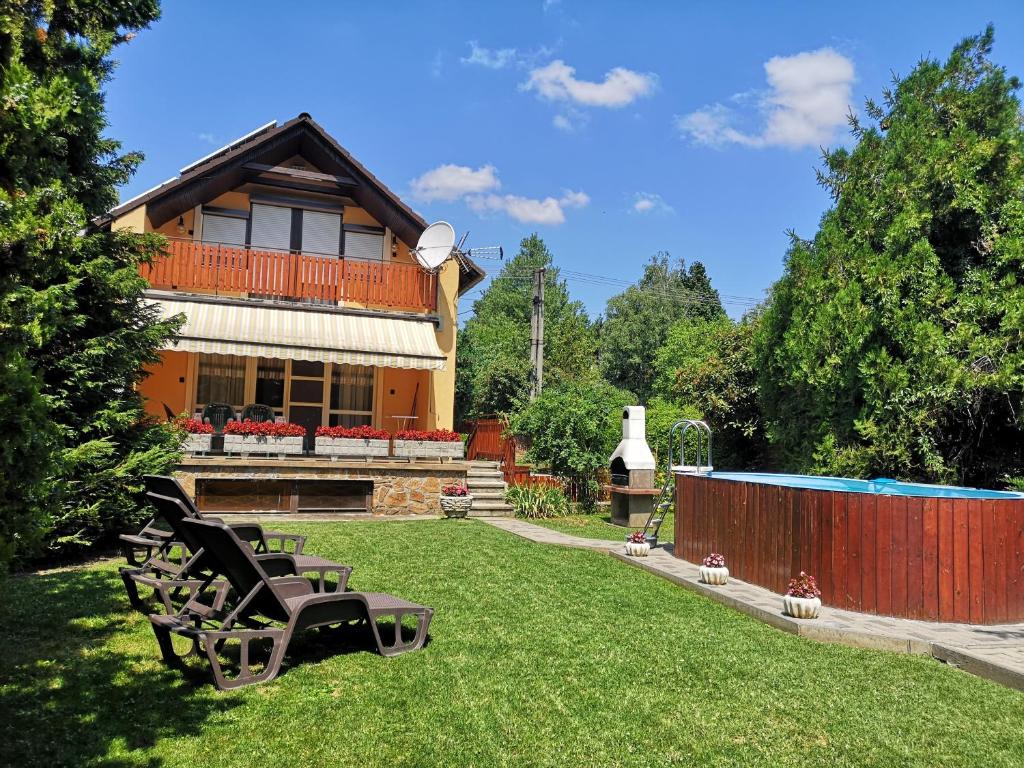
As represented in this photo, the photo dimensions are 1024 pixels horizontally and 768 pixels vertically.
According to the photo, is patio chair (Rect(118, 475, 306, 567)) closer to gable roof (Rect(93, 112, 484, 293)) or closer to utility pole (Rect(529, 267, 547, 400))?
gable roof (Rect(93, 112, 484, 293))

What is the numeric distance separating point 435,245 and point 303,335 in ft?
13.8

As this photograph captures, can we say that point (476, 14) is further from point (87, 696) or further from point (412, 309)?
point (87, 696)

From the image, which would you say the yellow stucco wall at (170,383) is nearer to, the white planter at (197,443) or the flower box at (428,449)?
the white planter at (197,443)

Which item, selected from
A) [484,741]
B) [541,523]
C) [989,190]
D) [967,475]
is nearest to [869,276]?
[989,190]

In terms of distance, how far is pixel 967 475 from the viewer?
13.7 metres

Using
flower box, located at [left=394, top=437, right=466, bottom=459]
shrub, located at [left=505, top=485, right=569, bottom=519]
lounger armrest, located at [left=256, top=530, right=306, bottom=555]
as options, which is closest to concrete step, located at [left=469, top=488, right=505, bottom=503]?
shrub, located at [left=505, top=485, right=569, bottom=519]

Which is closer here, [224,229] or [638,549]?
[638,549]

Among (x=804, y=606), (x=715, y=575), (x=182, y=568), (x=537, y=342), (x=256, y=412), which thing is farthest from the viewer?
(x=537, y=342)

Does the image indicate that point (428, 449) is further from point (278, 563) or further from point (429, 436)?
point (278, 563)

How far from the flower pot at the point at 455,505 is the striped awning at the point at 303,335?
3.20 meters

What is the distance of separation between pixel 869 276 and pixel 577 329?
32.9 metres

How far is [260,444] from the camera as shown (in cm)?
1473

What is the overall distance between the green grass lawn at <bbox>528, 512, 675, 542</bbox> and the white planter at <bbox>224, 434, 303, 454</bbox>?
565 centimetres

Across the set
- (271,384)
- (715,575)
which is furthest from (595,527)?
(271,384)
